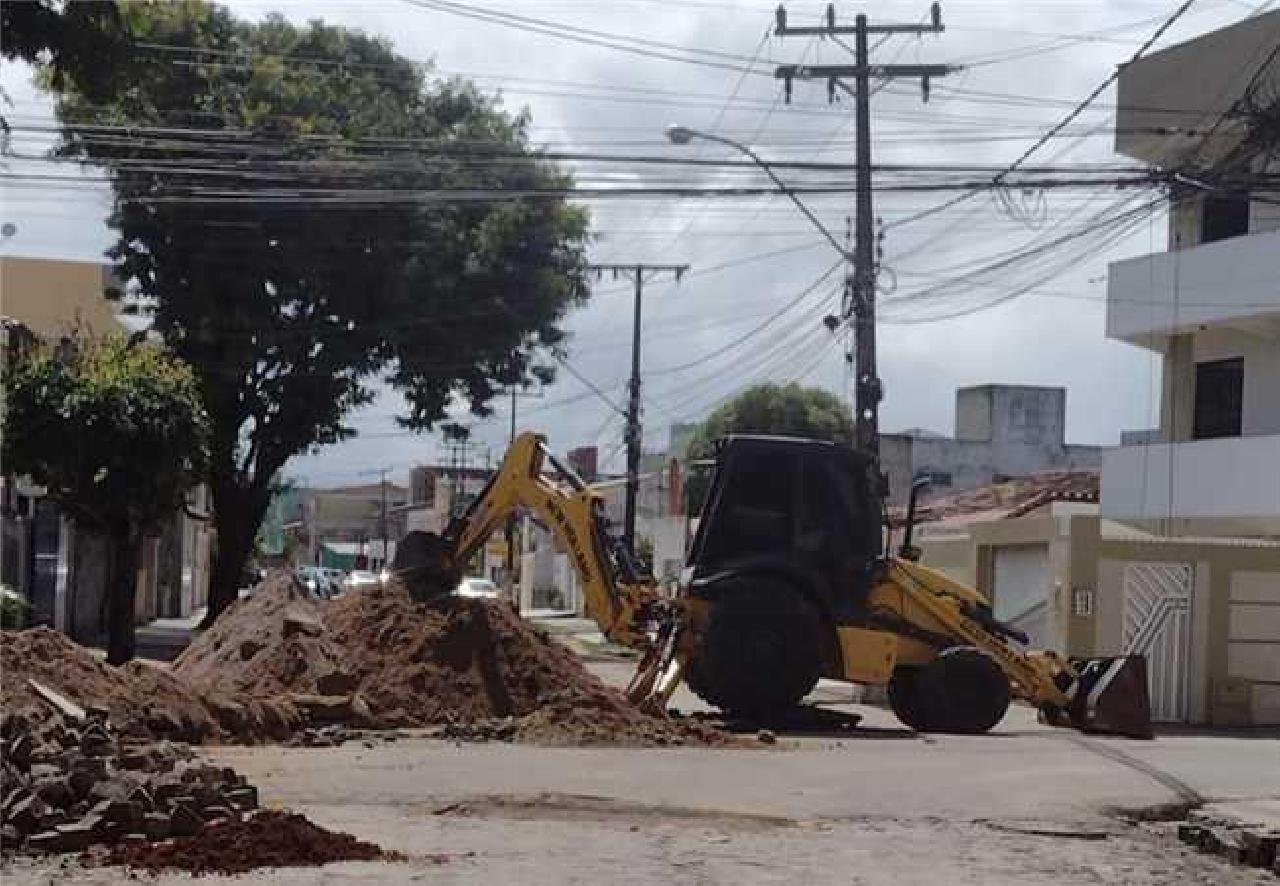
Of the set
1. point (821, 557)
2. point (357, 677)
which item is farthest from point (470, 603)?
point (821, 557)

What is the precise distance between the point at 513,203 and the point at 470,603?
18993 millimetres

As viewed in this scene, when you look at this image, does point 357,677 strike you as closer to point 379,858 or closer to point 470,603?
point 470,603

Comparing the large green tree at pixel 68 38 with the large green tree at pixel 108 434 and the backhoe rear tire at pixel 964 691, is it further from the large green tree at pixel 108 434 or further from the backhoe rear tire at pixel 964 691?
the large green tree at pixel 108 434

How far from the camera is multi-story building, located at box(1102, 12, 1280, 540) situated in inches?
1241

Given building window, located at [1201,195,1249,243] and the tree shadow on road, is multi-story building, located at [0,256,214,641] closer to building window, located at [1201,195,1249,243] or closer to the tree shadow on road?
the tree shadow on road

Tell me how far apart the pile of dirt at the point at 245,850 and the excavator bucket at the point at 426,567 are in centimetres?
1066

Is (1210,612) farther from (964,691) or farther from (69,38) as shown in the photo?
(69,38)

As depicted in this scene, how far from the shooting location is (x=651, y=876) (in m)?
11.5

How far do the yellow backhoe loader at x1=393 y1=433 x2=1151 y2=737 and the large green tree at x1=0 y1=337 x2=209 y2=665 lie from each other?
724cm

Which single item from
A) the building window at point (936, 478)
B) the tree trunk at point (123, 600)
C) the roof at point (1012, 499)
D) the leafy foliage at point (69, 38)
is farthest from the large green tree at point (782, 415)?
the leafy foliage at point (69, 38)

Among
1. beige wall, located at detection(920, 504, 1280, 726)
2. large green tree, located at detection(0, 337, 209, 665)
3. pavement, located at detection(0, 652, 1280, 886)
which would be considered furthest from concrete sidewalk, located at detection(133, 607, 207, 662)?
pavement, located at detection(0, 652, 1280, 886)

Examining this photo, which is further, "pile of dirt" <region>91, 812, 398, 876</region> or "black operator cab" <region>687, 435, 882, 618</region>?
"black operator cab" <region>687, 435, 882, 618</region>

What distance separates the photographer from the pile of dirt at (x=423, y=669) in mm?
20719

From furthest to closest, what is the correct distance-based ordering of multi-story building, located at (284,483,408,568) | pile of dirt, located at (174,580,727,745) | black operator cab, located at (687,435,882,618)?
multi-story building, located at (284,483,408,568) < black operator cab, located at (687,435,882,618) < pile of dirt, located at (174,580,727,745)
